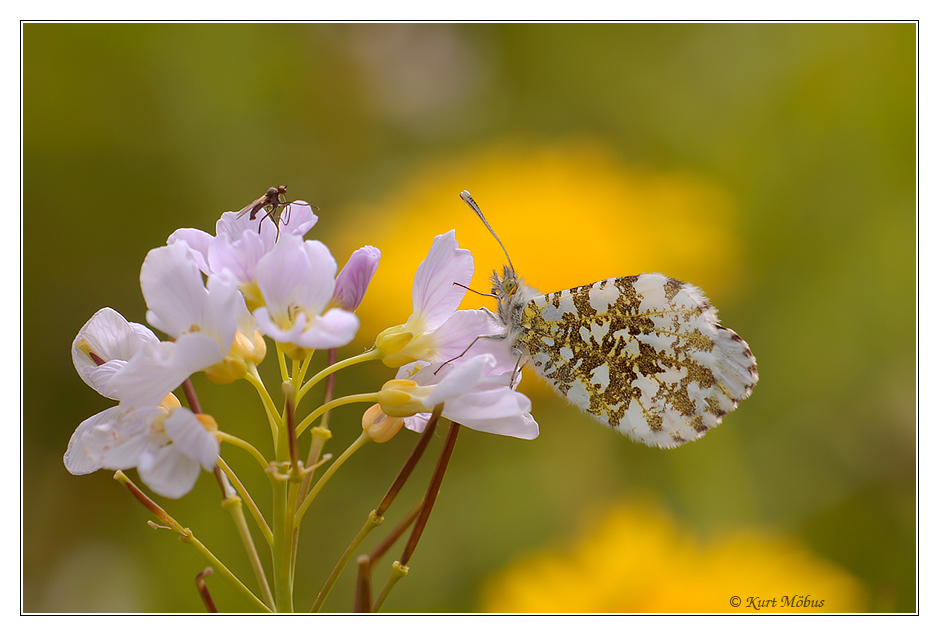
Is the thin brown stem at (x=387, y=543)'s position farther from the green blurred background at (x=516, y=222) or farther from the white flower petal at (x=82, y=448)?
the green blurred background at (x=516, y=222)

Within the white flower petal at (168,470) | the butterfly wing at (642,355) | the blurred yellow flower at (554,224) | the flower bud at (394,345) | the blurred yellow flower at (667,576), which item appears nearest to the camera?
the white flower petal at (168,470)

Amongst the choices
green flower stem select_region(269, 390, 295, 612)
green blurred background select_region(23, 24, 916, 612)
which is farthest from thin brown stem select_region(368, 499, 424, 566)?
green blurred background select_region(23, 24, 916, 612)

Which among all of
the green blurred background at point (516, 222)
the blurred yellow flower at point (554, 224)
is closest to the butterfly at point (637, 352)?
the green blurred background at point (516, 222)

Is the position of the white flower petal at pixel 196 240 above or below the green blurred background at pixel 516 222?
above

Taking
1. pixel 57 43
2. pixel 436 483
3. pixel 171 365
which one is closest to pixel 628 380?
pixel 436 483

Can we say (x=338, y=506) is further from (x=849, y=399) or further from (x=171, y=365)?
(x=849, y=399)

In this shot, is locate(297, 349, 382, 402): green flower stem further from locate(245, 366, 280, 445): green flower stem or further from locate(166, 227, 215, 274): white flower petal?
locate(166, 227, 215, 274): white flower petal

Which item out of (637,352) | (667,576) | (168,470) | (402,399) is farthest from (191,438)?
(667,576)
